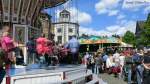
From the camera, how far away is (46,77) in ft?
44.1

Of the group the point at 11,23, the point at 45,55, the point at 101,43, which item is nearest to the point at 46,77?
the point at 45,55

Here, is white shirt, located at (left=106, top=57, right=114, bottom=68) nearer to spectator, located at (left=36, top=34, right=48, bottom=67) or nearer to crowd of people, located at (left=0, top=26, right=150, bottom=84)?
crowd of people, located at (left=0, top=26, right=150, bottom=84)

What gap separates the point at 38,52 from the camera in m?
18.9

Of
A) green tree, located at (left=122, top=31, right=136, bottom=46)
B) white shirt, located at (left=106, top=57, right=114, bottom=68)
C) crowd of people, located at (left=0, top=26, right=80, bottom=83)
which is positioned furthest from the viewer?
green tree, located at (left=122, top=31, right=136, bottom=46)

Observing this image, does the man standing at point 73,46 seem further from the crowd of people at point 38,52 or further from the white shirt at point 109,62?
the white shirt at point 109,62

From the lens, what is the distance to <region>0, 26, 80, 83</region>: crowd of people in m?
12.5

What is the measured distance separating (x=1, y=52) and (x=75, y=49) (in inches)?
406

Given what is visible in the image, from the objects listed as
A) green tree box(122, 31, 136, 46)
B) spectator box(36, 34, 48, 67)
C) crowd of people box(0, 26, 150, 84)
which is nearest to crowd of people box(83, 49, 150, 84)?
crowd of people box(0, 26, 150, 84)

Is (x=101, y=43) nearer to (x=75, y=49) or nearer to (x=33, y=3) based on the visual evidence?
(x=33, y=3)

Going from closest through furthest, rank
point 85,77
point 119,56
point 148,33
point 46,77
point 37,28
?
point 46,77
point 85,77
point 37,28
point 119,56
point 148,33

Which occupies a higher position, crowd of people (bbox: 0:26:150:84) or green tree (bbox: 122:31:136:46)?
green tree (bbox: 122:31:136:46)

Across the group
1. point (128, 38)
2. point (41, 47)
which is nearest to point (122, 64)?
point (41, 47)

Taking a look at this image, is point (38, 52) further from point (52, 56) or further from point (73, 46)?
point (73, 46)

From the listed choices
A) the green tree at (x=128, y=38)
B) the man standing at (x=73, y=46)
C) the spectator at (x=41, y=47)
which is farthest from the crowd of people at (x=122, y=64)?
the green tree at (x=128, y=38)
